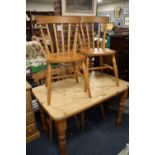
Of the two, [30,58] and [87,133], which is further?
[30,58]

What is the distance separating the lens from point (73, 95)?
158 centimetres

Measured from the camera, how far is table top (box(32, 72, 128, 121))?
134cm

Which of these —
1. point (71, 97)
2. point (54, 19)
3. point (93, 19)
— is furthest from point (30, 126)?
point (93, 19)

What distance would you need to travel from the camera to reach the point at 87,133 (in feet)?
6.30

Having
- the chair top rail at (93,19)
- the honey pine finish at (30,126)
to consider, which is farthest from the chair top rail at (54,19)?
the honey pine finish at (30,126)

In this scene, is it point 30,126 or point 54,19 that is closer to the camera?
point 54,19

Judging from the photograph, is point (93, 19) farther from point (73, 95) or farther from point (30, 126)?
point (30, 126)

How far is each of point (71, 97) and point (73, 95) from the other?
45 mm
